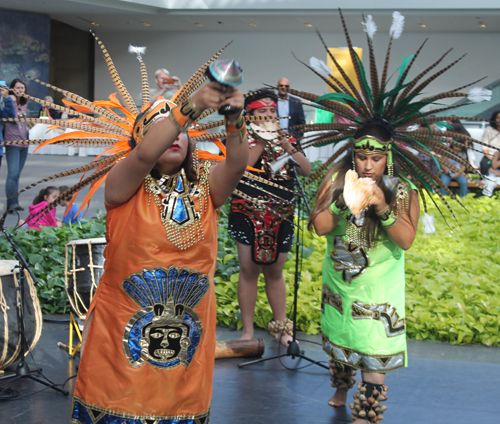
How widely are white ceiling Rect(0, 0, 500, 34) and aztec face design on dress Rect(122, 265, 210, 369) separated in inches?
720

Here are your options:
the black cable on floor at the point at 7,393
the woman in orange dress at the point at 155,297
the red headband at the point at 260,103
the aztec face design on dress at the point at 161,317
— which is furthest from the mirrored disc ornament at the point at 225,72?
the black cable on floor at the point at 7,393

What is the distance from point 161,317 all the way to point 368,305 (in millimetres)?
1296

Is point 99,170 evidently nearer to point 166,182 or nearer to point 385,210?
point 166,182

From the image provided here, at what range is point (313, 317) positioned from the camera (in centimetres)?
542

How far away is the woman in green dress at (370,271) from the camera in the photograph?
3.18 meters

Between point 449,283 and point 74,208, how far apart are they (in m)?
A: 4.47

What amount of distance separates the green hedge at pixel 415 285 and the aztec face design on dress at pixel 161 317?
2.69 metres

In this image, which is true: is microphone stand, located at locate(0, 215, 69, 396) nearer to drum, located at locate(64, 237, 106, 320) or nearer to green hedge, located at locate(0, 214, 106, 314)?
drum, located at locate(64, 237, 106, 320)

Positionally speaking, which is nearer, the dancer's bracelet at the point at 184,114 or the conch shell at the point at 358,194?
the dancer's bracelet at the point at 184,114

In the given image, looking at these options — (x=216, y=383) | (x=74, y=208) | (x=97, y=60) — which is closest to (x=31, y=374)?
(x=216, y=383)

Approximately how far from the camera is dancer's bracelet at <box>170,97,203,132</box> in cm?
197

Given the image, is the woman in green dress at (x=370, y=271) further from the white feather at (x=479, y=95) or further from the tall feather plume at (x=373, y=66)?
→ the white feather at (x=479, y=95)

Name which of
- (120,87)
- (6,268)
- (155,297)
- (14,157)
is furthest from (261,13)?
(155,297)

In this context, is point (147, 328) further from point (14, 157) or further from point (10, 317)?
point (14, 157)
